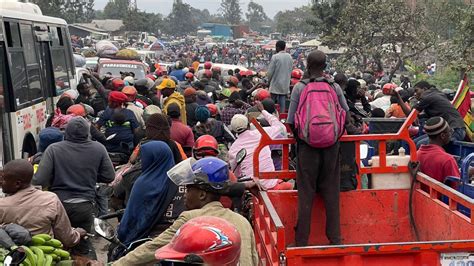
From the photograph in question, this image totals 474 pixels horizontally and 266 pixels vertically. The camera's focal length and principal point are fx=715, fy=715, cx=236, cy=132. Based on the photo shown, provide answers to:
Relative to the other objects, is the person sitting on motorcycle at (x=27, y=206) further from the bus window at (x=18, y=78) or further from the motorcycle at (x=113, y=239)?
the bus window at (x=18, y=78)

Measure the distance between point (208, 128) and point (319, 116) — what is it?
456cm

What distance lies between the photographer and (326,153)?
17.8 feet

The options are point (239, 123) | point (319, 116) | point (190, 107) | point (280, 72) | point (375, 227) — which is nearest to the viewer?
point (319, 116)

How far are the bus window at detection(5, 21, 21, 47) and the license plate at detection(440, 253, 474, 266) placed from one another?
7.11m

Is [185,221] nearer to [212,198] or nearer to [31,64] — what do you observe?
[212,198]

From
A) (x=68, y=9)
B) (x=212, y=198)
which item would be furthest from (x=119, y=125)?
(x=68, y=9)

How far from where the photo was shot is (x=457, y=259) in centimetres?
411

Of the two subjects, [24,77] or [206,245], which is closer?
[206,245]

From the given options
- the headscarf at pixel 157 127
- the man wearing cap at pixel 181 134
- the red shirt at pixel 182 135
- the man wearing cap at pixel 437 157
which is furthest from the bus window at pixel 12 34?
the man wearing cap at pixel 437 157

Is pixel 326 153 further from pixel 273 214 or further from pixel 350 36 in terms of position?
pixel 350 36

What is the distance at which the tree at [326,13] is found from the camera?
30.9 m

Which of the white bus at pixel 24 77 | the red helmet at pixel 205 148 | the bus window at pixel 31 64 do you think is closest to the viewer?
the red helmet at pixel 205 148

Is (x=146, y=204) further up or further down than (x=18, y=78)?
further down

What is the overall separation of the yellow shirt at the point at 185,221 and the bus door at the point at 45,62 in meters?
8.38
